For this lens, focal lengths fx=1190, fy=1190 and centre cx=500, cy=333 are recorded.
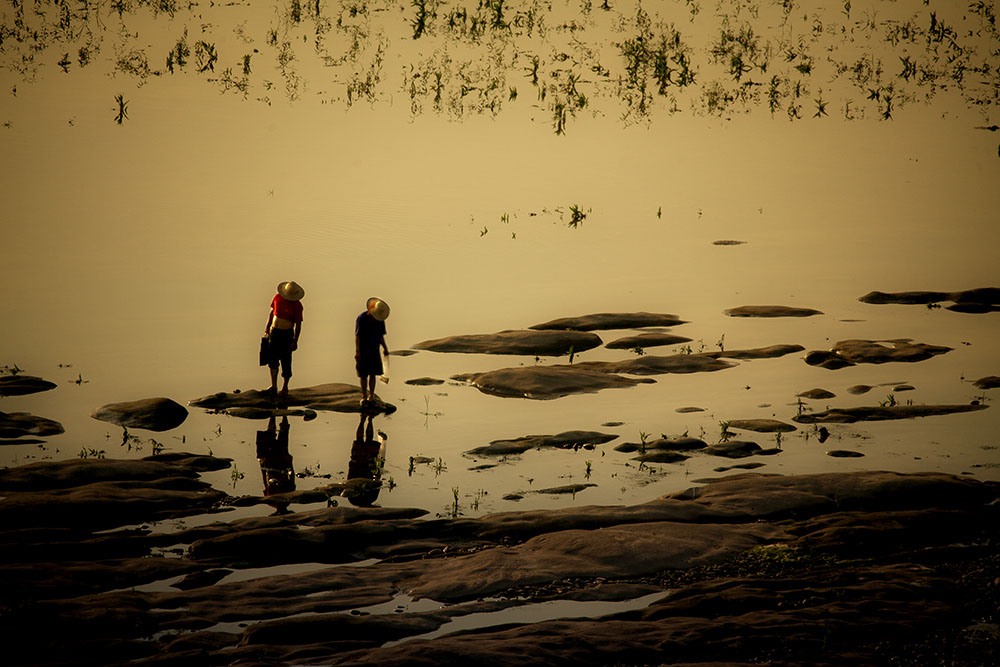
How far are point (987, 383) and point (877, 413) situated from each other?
8.63 feet

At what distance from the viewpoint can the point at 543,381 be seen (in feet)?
59.5

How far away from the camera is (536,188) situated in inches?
1294

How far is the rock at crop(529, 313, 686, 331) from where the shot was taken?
21938 millimetres

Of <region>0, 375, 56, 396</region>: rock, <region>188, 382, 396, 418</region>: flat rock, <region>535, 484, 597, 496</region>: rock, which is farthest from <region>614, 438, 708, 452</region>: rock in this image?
<region>0, 375, 56, 396</region>: rock

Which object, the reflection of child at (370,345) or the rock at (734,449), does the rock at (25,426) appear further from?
the rock at (734,449)

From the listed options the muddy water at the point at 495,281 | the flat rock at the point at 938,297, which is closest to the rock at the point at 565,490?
the muddy water at the point at 495,281

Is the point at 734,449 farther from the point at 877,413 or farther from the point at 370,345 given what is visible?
the point at 370,345

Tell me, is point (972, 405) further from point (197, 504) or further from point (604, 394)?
point (197, 504)

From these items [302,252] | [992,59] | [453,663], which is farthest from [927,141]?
[453,663]

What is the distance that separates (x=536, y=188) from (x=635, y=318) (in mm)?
11261

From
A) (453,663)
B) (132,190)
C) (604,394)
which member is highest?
(132,190)

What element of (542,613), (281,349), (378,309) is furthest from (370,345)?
(542,613)

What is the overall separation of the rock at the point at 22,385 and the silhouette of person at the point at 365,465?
16.7ft

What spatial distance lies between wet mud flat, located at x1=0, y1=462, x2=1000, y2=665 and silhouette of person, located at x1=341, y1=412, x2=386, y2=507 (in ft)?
2.85
